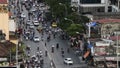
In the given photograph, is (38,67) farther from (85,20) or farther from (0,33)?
(85,20)

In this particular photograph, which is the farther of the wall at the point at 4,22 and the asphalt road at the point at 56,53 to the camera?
the asphalt road at the point at 56,53

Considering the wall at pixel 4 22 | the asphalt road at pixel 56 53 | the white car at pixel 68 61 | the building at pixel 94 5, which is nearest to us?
the wall at pixel 4 22

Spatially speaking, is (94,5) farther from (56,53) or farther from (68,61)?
(68,61)

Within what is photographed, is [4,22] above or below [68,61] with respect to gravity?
above

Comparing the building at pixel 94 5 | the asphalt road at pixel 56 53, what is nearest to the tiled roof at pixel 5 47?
the asphalt road at pixel 56 53

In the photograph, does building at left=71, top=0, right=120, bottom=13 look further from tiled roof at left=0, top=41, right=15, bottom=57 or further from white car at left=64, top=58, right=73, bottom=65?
tiled roof at left=0, top=41, right=15, bottom=57

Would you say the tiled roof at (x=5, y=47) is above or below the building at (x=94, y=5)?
above

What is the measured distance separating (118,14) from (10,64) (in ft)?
137

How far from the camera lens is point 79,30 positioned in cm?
11100

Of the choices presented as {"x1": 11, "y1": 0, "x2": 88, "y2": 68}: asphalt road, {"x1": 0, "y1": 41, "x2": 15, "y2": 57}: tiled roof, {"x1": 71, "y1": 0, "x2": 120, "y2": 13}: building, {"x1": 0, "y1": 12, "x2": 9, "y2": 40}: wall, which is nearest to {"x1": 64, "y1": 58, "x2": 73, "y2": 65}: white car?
{"x1": 11, "y1": 0, "x2": 88, "y2": 68}: asphalt road


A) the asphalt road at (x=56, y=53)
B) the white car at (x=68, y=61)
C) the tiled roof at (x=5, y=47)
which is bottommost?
the asphalt road at (x=56, y=53)

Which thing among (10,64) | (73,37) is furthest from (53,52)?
(10,64)

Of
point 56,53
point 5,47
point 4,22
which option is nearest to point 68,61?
point 56,53

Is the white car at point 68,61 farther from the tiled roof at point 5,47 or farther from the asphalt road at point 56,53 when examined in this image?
the tiled roof at point 5,47
